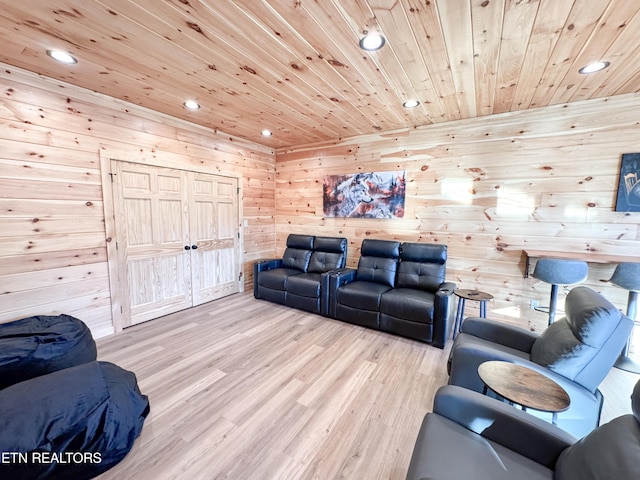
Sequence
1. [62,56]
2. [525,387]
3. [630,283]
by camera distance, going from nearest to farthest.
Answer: [525,387] < [62,56] < [630,283]

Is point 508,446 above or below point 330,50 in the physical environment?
below

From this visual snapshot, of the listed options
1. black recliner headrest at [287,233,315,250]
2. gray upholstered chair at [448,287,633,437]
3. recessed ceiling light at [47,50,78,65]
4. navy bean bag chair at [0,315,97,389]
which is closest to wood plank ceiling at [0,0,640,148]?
recessed ceiling light at [47,50,78,65]

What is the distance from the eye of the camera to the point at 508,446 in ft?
3.73

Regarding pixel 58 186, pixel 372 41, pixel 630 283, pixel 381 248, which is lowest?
pixel 630 283

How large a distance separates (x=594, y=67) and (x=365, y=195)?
259 centimetres

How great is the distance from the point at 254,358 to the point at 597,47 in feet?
12.1

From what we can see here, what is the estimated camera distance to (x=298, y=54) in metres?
2.00

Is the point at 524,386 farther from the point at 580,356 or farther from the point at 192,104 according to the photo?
the point at 192,104

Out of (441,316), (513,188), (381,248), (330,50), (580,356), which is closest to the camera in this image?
(580,356)

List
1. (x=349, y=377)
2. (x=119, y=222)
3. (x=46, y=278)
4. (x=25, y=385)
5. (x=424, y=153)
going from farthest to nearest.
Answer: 1. (x=424, y=153)
2. (x=119, y=222)
3. (x=46, y=278)
4. (x=349, y=377)
5. (x=25, y=385)

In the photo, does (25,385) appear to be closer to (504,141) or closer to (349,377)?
(349,377)

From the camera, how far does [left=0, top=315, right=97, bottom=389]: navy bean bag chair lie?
5.66 ft

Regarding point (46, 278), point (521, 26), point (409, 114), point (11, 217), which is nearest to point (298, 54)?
point (521, 26)

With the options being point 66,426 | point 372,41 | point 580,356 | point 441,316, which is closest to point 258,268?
point 441,316
